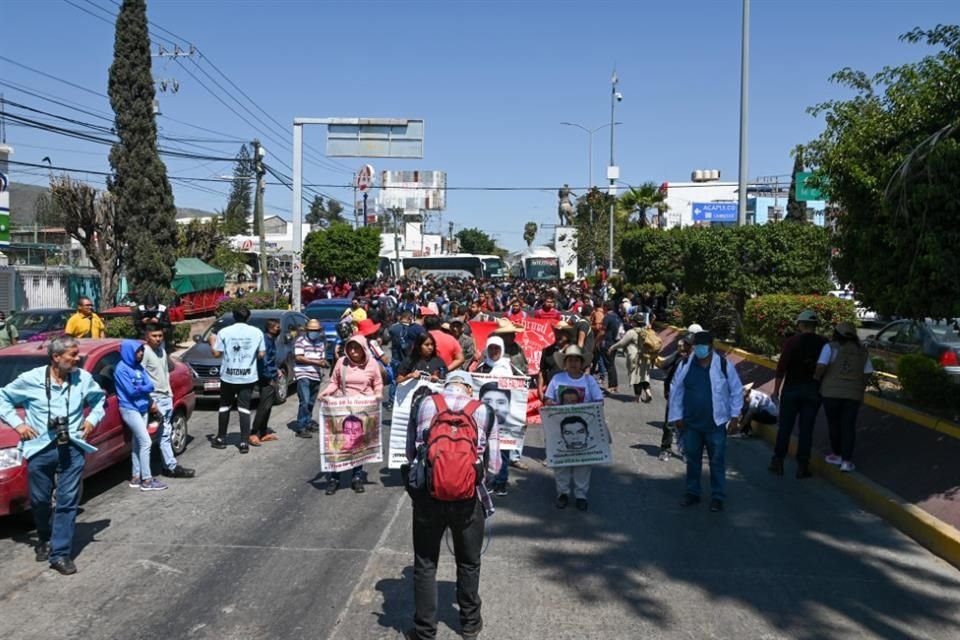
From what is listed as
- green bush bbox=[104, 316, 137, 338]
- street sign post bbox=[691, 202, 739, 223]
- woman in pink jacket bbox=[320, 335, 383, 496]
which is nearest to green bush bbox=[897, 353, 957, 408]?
woman in pink jacket bbox=[320, 335, 383, 496]

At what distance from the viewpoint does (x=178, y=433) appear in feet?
35.1

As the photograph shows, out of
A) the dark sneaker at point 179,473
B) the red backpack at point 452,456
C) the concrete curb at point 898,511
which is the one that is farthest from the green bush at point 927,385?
the dark sneaker at point 179,473

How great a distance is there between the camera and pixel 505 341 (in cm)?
1018

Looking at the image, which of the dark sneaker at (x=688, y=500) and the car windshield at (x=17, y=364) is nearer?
the dark sneaker at (x=688, y=500)

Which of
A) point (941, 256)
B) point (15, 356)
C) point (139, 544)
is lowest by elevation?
point (139, 544)

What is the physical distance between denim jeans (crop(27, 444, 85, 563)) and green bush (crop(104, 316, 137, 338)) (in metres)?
15.8

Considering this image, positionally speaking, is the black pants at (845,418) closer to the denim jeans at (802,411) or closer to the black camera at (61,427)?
the denim jeans at (802,411)

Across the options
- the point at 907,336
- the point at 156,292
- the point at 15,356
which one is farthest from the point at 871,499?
the point at 156,292

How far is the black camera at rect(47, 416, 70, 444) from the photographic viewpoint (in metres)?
6.57

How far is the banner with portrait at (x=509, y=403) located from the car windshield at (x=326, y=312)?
39.9 feet

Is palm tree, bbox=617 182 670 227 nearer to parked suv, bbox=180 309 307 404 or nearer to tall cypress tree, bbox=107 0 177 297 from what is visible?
tall cypress tree, bbox=107 0 177 297

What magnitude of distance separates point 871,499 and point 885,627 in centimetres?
329

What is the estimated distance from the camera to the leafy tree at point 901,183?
289 inches

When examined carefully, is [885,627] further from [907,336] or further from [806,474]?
[907,336]
